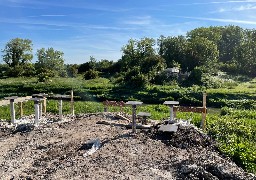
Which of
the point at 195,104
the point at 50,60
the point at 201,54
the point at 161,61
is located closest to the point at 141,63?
the point at 161,61

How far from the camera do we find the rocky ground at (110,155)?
9602 mm

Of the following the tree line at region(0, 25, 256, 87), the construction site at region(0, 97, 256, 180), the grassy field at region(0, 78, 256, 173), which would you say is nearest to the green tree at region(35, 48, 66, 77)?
the tree line at region(0, 25, 256, 87)

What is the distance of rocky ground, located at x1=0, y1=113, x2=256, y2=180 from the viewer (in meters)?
9.60

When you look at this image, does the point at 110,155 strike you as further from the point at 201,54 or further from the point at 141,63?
the point at 201,54

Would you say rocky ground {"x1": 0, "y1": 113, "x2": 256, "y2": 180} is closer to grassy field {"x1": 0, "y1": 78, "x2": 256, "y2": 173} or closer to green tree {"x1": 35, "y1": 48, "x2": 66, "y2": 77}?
grassy field {"x1": 0, "y1": 78, "x2": 256, "y2": 173}

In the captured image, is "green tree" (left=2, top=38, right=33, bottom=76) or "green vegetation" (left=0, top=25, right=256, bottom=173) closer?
"green vegetation" (left=0, top=25, right=256, bottom=173)

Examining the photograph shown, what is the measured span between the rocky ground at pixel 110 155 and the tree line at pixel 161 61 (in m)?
26.0

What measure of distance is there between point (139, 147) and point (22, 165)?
408 centimetres

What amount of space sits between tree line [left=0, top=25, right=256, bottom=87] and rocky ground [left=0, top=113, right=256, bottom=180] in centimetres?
2599

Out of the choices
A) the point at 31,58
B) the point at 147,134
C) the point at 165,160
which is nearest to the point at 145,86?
the point at 147,134

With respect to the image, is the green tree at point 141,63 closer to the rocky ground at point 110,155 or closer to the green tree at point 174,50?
the green tree at point 174,50

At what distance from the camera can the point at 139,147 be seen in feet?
39.2

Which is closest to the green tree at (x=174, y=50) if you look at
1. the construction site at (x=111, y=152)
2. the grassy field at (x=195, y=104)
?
the grassy field at (x=195, y=104)

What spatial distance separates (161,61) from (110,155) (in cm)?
4012
